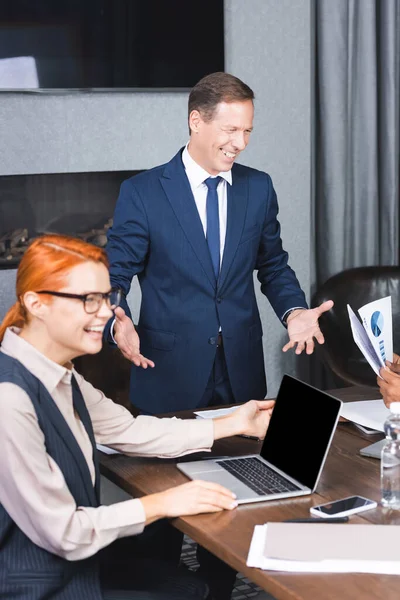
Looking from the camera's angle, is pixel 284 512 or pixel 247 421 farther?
pixel 247 421

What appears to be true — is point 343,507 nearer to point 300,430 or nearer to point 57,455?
point 300,430

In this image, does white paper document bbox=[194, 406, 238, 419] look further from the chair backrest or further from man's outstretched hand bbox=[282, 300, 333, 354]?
the chair backrest

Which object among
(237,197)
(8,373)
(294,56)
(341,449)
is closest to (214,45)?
(294,56)

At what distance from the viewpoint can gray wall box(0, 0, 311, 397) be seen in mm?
3871

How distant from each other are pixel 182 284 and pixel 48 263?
99cm

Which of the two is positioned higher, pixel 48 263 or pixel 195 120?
pixel 195 120

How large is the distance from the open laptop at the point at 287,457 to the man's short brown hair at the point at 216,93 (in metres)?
0.89

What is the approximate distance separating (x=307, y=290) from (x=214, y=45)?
1206 millimetres

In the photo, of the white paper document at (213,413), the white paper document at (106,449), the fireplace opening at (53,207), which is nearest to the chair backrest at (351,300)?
the fireplace opening at (53,207)

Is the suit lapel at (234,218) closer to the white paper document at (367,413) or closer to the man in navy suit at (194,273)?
the man in navy suit at (194,273)

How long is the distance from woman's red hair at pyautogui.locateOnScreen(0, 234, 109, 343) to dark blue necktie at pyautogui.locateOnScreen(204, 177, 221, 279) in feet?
3.11

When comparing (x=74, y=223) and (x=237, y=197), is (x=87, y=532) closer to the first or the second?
(x=237, y=197)

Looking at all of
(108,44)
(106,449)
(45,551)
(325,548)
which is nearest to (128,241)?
(106,449)

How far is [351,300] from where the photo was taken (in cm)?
421
